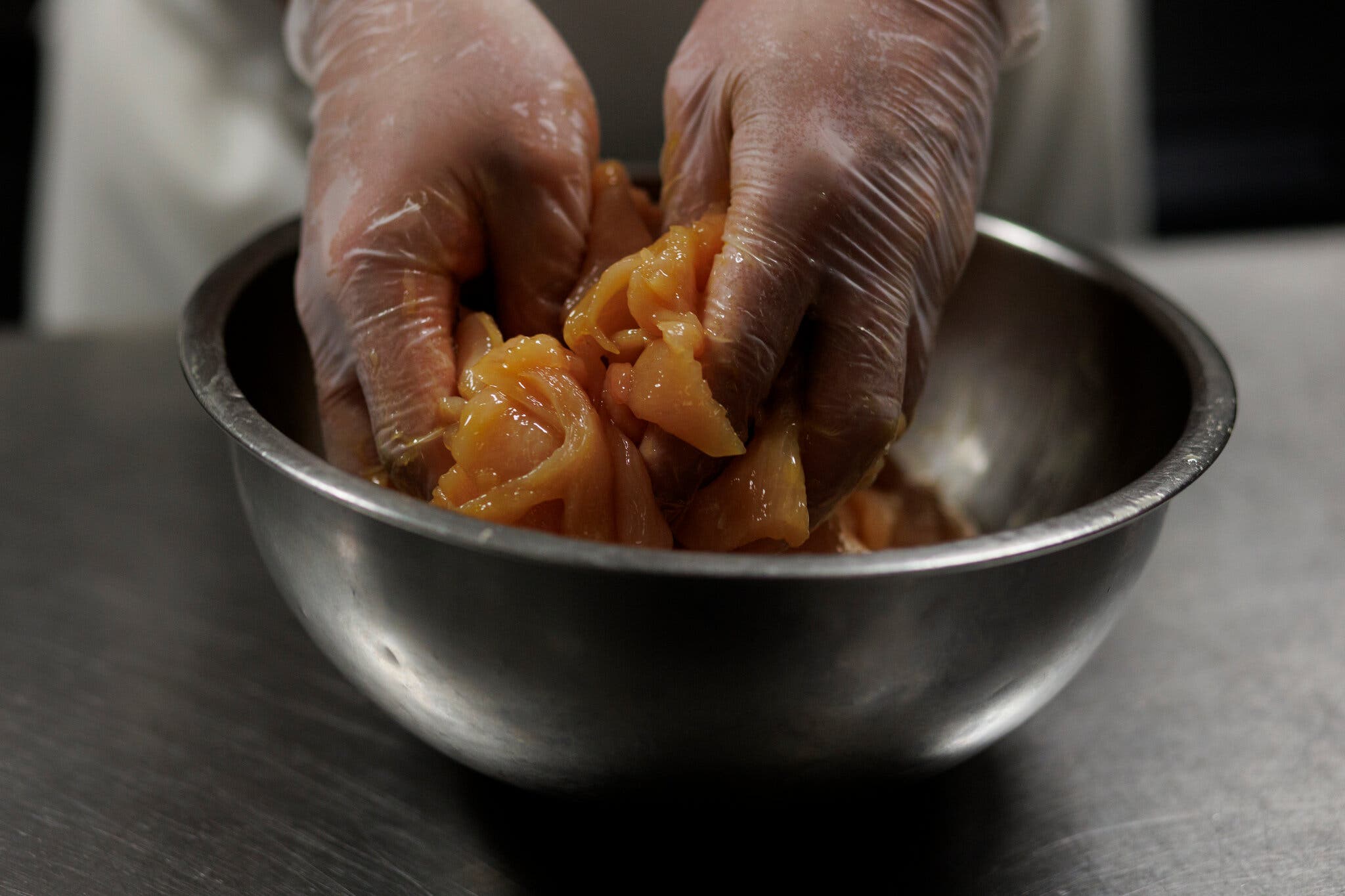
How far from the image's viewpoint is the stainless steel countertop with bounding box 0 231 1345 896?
0.75 meters

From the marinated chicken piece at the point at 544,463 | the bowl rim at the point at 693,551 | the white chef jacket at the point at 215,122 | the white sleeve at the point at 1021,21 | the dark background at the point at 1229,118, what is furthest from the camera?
the dark background at the point at 1229,118

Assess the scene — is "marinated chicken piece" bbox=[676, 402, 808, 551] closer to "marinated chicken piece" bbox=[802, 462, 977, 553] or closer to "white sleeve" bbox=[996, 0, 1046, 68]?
"marinated chicken piece" bbox=[802, 462, 977, 553]

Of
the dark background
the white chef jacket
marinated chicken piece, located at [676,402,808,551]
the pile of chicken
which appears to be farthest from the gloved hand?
the dark background

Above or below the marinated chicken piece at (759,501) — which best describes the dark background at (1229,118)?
below

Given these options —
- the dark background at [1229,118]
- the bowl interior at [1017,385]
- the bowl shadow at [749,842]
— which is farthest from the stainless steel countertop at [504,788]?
the dark background at [1229,118]

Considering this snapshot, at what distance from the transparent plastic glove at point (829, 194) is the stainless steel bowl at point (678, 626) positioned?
0.17 meters

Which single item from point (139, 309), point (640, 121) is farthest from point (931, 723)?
point (139, 309)

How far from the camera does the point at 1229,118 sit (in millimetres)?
3629

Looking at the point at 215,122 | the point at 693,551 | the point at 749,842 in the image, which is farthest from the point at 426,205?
the point at 215,122

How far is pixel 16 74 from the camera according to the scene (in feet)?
11.5

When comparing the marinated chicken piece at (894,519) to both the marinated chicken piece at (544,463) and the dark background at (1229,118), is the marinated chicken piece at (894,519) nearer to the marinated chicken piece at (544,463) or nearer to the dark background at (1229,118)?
the marinated chicken piece at (544,463)

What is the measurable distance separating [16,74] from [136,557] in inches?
121

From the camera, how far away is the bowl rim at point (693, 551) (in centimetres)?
58

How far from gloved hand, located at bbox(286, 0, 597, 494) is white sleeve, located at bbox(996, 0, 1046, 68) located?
323mm
